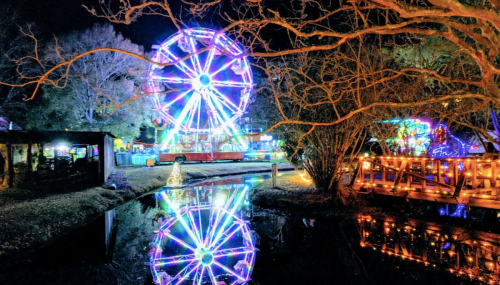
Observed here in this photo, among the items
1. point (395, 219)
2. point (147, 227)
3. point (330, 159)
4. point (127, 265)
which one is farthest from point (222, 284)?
point (330, 159)

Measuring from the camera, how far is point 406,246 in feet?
22.6

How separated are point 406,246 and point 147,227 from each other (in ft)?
21.5

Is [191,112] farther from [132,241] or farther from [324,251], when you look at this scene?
[324,251]

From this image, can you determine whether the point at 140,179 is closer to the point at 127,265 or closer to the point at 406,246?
the point at 127,265

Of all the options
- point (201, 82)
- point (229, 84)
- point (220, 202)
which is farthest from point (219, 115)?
point (220, 202)

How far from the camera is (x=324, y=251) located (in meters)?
6.76

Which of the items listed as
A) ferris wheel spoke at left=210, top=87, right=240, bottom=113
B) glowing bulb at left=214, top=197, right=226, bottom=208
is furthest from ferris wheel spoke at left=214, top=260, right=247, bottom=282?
ferris wheel spoke at left=210, top=87, right=240, bottom=113

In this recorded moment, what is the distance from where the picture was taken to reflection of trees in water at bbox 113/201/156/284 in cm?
556

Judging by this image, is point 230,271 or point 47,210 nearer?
point 230,271

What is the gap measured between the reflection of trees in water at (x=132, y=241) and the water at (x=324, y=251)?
2 centimetres

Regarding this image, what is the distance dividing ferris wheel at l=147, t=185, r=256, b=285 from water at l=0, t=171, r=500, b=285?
0.26m

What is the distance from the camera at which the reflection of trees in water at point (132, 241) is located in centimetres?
556

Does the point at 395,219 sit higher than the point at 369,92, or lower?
lower

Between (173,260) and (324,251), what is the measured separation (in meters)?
3.13
